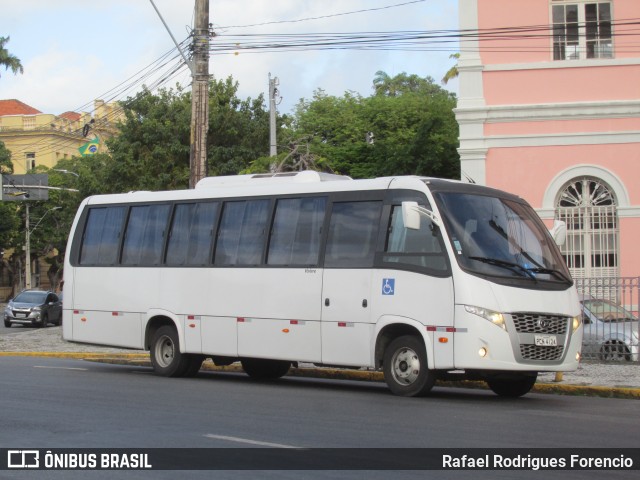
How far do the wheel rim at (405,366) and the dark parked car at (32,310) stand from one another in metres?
31.8

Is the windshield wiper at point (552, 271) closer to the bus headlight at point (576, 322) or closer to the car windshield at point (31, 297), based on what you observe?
the bus headlight at point (576, 322)

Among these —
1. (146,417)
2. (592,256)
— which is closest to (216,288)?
(146,417)

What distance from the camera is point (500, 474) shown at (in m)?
8.77

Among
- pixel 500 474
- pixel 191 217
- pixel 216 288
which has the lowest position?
pixel 500 474

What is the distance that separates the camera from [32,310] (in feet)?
146

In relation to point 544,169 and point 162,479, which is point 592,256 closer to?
point 544,169

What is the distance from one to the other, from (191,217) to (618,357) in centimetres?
795

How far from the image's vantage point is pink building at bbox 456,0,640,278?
2770 centimetres

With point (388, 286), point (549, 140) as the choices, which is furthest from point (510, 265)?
point (549, 140)

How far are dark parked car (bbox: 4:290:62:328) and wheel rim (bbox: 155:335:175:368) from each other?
2699 centimetres

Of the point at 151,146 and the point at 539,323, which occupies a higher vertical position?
the point at 151,146

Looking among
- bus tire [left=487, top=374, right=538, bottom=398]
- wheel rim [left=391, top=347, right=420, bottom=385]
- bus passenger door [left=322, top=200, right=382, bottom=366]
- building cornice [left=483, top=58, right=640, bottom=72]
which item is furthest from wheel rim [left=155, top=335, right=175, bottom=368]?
building cornice [left=483, top=58, right=640, bottom=72]

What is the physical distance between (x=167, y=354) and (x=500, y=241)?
21.5 feet

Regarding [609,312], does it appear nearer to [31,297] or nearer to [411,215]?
[411,215]
